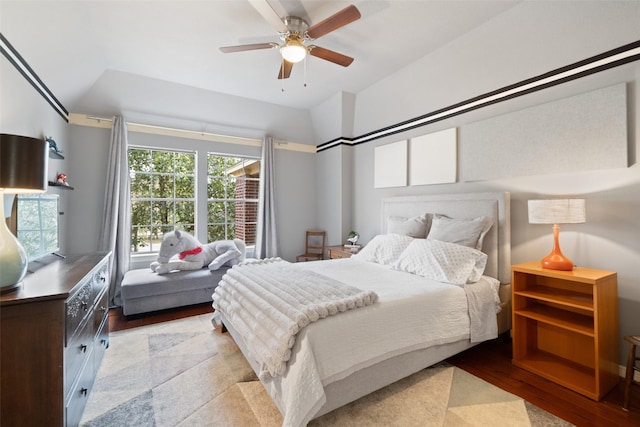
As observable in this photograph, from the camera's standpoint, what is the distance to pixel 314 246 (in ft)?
17.4

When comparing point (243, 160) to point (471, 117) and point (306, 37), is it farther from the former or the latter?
point (471, 117)

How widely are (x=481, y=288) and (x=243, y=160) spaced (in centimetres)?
415

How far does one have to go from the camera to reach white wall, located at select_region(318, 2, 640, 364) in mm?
2070

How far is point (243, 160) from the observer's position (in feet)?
16.6

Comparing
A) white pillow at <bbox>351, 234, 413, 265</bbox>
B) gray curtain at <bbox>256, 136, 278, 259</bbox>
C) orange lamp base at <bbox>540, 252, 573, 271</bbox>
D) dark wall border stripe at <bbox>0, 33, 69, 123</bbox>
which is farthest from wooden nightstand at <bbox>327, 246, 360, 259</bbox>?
dark wall border stripe at <bbox>0, 33, 69, 123</bbox>

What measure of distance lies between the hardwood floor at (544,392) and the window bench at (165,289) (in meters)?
3.01

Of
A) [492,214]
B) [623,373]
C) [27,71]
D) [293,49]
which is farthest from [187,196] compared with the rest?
[623,373]

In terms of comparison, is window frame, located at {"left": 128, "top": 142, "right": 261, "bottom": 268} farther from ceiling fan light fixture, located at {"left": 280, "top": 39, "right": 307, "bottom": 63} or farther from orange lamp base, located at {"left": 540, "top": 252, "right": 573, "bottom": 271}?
orange lamp base, located at {"left": 540, "top": 252, "right": 573, "bottom": 271}

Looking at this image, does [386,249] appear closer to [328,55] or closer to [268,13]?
[328,55]

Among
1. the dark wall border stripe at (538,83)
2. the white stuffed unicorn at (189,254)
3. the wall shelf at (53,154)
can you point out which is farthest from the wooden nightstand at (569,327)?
the wall shelf at (53,154)

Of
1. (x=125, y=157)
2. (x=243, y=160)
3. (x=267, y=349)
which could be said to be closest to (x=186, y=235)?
(x=125, y=157)

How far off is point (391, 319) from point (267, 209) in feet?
11.3

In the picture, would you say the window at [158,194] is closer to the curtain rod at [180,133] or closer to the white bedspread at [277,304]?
the curtain rod at [180,133]

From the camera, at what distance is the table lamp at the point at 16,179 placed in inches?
54.7
